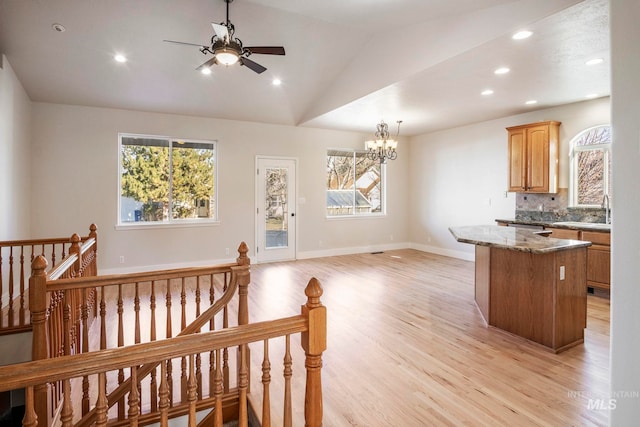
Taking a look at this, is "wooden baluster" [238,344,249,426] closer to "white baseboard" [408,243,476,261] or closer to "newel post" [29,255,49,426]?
"newel post" [29,255,49,426]

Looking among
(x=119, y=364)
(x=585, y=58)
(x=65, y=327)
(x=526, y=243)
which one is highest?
(x=585, y=58)

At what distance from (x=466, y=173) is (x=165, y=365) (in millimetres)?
7098

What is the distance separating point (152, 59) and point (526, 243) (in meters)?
5.05

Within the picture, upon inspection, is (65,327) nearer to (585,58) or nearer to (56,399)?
(56,399)

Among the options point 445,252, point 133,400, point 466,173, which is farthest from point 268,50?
point 445,252

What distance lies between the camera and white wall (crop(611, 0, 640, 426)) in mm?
1569

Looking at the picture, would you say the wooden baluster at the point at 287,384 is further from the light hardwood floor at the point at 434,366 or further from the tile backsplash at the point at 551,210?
the tile backsplash at the point at 551,210

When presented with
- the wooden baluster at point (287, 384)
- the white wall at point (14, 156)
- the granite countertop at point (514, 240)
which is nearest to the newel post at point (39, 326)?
the wooden baluster at point (287, 384)

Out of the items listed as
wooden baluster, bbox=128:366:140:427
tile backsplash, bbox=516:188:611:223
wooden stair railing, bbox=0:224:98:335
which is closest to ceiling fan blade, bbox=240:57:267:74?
wooden stair railing, bbox=0:224:98:335

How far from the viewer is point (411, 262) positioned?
685 cm

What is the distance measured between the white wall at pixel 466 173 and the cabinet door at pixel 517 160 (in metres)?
0.44

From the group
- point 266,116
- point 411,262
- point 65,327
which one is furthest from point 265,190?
point 65,327

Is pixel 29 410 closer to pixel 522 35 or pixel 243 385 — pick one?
pixel 243 385

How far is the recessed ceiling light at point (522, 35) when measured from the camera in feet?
9.83
